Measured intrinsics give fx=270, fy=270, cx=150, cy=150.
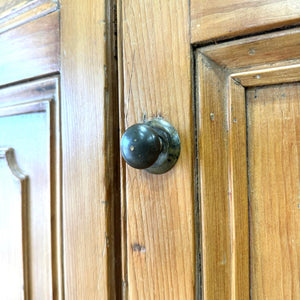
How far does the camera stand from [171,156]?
235 millimetres

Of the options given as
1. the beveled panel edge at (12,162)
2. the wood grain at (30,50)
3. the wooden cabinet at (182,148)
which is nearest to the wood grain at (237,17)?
the wooden cabinet at (182,148)

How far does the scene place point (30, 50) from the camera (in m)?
0.34

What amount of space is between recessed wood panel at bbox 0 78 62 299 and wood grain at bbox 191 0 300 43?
18 cm

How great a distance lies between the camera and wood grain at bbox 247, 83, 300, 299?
22 cm

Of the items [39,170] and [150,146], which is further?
[39,170]

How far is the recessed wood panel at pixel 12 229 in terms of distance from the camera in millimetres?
353

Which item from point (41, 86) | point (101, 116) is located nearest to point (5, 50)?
point (41, 86)

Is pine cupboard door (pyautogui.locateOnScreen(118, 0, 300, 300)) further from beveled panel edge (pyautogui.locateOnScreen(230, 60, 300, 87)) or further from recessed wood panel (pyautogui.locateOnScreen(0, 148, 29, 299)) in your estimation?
recessed wood panel (pyautogui.locateOnScreen(0, 148, 29, 299))

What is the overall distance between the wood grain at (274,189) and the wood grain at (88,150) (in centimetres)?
14

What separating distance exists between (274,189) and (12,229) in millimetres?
331

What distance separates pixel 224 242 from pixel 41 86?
273 millimetres

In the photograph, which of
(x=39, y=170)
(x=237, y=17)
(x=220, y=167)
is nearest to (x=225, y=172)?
(x=220, y=167)

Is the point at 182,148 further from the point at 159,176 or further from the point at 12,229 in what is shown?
the point at 12,229

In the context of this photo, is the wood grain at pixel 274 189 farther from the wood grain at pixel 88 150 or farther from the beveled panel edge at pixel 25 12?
the beveled panel edge at pixel 25 12
